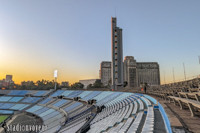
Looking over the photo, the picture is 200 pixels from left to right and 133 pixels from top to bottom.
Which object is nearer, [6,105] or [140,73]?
[6,105]

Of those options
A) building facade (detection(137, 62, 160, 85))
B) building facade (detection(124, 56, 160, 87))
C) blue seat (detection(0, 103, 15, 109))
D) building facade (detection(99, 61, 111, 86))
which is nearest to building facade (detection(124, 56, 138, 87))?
building facade (detection(124, 56, 160, 87))

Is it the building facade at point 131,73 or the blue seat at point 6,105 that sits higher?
the building facade at point 131,73

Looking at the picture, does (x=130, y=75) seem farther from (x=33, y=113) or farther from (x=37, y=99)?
(x=33, y=113)

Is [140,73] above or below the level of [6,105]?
above

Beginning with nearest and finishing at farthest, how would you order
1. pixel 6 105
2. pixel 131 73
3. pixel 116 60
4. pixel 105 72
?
pixel 6 105 → pixel 116 60 → pixel 131 73 → pixel 105 72

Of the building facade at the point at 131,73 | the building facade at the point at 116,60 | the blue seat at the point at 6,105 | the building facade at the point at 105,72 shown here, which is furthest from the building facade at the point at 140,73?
the blue seat at the point at 6,105

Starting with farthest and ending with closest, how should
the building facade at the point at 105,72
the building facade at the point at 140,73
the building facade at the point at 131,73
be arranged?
the building facade at the point at 105,72 → the building facade at the point at 140,73 → the building facade at the point at 131,73

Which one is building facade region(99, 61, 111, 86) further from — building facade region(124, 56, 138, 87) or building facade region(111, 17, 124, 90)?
building facade region(111, 17, 124, 90)

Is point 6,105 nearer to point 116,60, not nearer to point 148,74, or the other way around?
point 116,60

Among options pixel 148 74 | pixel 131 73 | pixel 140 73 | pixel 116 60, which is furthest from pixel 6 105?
pixel 148 74

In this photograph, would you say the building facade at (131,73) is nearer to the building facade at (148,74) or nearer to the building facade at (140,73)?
the building facade at (140,73)

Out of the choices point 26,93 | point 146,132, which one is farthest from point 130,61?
point 146,132

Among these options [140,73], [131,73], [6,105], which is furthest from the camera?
[140,73]

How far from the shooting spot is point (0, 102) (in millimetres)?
48062
